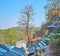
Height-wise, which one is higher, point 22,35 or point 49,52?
point 49,52

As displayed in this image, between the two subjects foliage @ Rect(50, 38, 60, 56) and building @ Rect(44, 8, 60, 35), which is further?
building @ Rect(44, 8, 60, 35)

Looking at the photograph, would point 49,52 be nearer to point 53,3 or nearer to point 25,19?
point 53,3

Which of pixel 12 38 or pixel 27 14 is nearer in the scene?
pixel 12 38

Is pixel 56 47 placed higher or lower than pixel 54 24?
higher

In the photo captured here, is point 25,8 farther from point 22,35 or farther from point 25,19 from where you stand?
point 22,35

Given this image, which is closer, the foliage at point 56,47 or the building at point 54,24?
the foliage at point 56,47

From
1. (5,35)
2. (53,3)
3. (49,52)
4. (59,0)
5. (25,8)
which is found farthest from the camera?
(25,8)

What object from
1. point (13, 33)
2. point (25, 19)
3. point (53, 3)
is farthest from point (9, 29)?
point (53, 3)

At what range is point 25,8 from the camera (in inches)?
819

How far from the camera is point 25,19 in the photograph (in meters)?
21.0

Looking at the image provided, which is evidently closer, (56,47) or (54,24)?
(56,47)

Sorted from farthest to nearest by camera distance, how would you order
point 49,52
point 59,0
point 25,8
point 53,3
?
point 25,8
point 53,3
point 59,0
point 49,52

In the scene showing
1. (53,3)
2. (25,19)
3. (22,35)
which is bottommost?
(22,35)

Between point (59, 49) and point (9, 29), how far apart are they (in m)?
16.7
